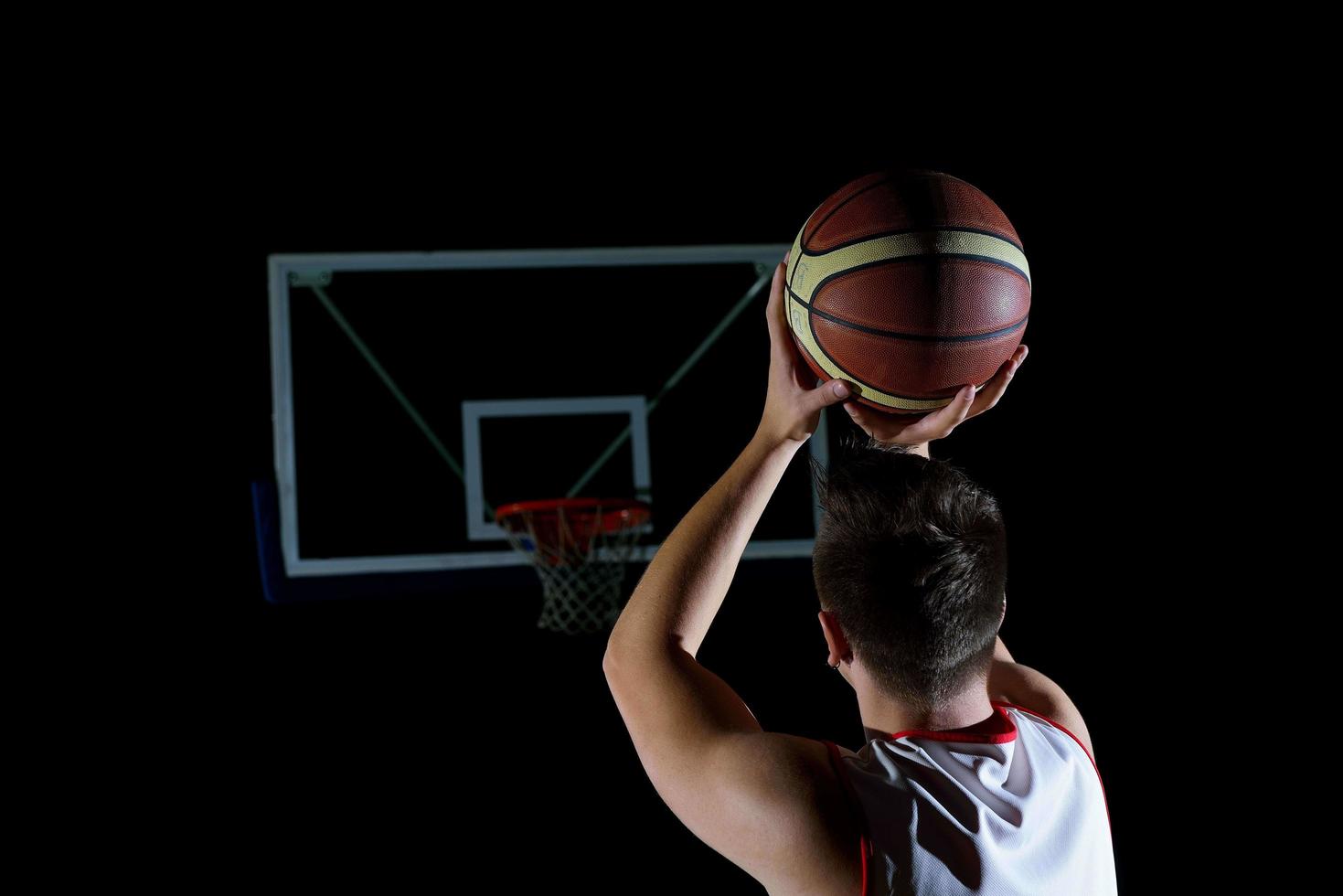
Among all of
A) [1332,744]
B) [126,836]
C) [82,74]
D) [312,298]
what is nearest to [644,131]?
[312,298]

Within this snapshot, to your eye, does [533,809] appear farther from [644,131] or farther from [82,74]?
[82,74]

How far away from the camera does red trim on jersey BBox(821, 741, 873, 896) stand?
38.7 inches

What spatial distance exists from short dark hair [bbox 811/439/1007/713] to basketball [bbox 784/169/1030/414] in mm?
346

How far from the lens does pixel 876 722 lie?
114cm

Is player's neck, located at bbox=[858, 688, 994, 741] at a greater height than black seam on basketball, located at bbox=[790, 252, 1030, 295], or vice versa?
black seam on basketball, located at bbox=[790, 252, 1030, 295]

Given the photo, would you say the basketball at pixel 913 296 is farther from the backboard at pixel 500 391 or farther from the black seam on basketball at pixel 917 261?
the backboard at pixel 500 391

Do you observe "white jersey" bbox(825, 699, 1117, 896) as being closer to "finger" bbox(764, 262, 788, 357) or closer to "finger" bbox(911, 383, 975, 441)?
"finger" bbox(911, 383, 975, 441)

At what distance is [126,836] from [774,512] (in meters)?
2.53

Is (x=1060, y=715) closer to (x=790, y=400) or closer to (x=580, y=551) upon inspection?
(x=790, y=400)

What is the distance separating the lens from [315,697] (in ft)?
13.1

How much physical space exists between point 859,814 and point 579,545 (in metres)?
2.41

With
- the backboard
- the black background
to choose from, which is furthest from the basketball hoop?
the black background

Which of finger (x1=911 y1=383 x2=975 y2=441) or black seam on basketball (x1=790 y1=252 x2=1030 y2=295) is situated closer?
finger (x1=911 y1=383 x2=975 y2=441)

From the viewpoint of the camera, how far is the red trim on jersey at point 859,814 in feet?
3.23
